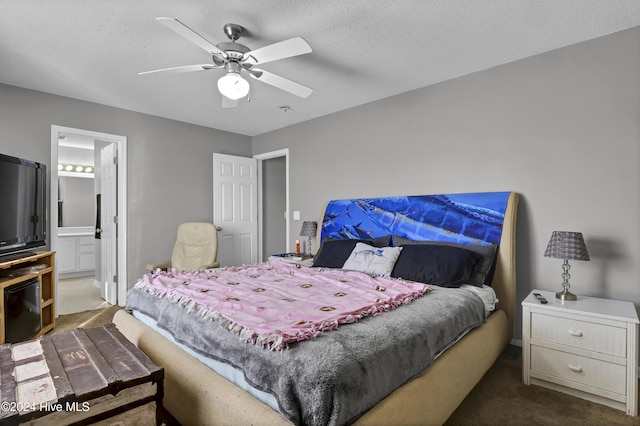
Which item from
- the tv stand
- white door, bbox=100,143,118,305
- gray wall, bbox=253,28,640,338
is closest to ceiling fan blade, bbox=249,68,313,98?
gray wall, bbox=253,28,640,338

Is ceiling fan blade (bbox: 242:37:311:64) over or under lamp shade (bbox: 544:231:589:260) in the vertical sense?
over

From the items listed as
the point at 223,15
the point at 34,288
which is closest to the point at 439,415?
the point at 223,15

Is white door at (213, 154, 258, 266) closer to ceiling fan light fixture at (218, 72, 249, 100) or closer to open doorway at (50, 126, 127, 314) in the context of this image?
open doorway at (50, 126, 127, 314)

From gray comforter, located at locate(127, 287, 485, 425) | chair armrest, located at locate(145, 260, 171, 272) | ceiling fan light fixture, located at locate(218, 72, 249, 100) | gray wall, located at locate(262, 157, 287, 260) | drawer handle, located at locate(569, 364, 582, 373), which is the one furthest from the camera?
gray wall, located at locate(262, 157, 287, 260)

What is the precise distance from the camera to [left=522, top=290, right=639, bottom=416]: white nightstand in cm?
194

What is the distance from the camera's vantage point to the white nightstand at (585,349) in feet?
6.38

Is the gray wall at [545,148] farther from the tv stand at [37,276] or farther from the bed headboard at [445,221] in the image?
the tv stand at [37,276]

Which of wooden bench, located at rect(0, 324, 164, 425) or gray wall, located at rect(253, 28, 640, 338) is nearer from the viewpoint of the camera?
wooden bench, located at rect(0, 324, 164, 425)

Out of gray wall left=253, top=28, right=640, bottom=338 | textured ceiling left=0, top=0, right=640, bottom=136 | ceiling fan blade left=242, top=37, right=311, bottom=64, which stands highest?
textured ceiling left=0, top=0, right=640, bottom=136

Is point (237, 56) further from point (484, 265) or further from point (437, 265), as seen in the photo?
point (484, 265)

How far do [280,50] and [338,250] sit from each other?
1.93 metres

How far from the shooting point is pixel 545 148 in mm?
2686

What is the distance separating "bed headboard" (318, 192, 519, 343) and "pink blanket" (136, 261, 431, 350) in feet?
2.76

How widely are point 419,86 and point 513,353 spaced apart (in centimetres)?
264
